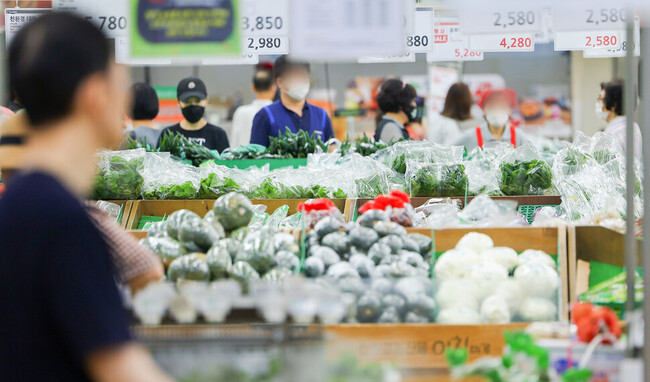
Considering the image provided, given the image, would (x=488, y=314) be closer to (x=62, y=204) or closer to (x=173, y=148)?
(x=62, y=204)

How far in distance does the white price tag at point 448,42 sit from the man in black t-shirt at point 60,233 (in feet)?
17.9

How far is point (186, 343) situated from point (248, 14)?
3692 millimetres

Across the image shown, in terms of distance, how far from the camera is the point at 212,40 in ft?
7.70

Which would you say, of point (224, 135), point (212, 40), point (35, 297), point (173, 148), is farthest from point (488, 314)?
point (224, 135)

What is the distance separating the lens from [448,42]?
6.80m

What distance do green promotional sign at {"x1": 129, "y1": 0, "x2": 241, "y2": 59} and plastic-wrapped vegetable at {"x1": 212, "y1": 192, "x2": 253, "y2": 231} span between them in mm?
1060

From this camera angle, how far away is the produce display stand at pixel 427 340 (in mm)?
2406

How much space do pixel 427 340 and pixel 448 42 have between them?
4.56 metres

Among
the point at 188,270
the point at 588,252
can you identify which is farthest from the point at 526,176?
the point at 188,270

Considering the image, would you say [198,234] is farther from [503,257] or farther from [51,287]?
[51,287]

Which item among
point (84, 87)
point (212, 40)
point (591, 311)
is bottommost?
point (591, 311)

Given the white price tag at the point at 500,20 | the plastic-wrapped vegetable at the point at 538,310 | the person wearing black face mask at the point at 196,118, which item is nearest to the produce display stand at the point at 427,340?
the plastic-wrapped vegetable at the point at 538,310

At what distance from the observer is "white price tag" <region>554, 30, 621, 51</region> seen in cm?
604

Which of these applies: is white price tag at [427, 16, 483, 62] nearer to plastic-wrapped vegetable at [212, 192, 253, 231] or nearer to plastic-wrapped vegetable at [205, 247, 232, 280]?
plastic-wrapped vegetable at [212, 192, 253, 231]
